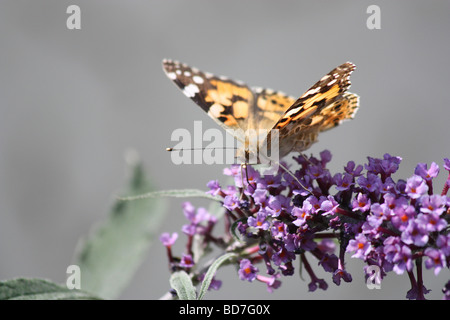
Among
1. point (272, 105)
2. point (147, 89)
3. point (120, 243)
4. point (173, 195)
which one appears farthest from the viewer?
point (147, 89)

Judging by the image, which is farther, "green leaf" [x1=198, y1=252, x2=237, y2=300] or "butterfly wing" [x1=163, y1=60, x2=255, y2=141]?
"butterfly wing" [x1=163, y1=60, x2=255, y2=141]

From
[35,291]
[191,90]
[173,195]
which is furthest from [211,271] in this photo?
[191,90]

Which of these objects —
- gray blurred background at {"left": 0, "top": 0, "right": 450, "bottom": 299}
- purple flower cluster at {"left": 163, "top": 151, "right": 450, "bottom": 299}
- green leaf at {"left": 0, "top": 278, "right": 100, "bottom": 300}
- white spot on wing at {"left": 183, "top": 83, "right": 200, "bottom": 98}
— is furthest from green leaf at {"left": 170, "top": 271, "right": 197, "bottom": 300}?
gray blurred background at {"left": 0, "top": 0, "right": 450, "bottom": 299}

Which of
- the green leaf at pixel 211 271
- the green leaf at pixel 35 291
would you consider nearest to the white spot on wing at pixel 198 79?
the green leaf at pixel 211 271

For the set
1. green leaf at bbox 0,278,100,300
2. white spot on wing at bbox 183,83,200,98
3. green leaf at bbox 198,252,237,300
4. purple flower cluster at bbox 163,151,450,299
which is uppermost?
white spot on wing at bbox 183,83,200,98

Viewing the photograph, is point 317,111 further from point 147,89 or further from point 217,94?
point 147,89

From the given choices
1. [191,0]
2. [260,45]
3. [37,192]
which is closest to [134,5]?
[191,0]

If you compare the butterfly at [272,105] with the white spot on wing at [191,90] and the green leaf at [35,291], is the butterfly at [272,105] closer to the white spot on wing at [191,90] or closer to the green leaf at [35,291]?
the white spot on wing at [191,90]

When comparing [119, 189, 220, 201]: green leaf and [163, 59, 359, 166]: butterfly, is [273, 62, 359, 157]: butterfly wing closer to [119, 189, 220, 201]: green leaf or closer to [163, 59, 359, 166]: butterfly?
[163, 59, 359, 166]: butterfly
